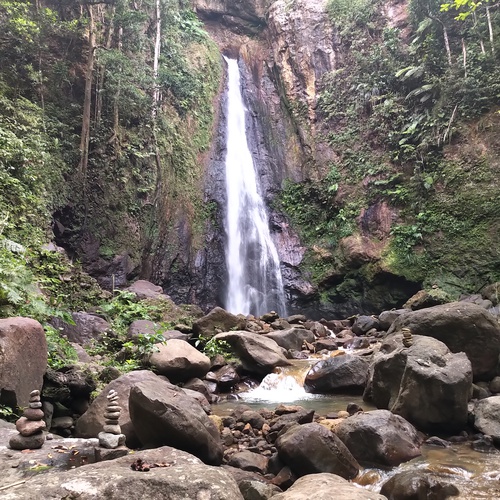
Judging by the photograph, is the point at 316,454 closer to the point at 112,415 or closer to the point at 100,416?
the point at 112,415

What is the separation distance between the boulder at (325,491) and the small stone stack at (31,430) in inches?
73.4

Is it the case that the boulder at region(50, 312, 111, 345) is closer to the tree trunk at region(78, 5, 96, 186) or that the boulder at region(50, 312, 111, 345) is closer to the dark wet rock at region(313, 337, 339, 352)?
the dark wet rock at region(313, 337, 339, 352)

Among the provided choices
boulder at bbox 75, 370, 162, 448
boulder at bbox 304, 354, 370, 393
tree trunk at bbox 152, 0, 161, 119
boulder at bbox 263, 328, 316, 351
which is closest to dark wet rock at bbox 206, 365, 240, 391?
boulder at bbox 304, 354, 370, 393

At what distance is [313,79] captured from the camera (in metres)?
21.5

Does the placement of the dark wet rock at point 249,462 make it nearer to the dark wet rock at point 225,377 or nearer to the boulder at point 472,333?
the dark wet rock at point 225,377

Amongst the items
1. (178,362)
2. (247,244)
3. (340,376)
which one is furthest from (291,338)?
(247,244)

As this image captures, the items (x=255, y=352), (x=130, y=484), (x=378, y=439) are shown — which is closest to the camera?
(x=130, y=484)

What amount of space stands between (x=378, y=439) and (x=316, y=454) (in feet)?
2.57

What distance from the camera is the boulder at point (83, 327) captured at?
7.91 m

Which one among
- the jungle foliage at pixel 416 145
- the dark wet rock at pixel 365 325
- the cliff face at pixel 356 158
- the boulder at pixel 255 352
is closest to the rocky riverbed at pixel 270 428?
the boulder at pixel 255 352

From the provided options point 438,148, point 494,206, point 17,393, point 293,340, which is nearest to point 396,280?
point 494,206

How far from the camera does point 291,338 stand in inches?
410

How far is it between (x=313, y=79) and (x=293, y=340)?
1559 cm

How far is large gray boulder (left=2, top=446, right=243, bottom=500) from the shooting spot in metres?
2.39
